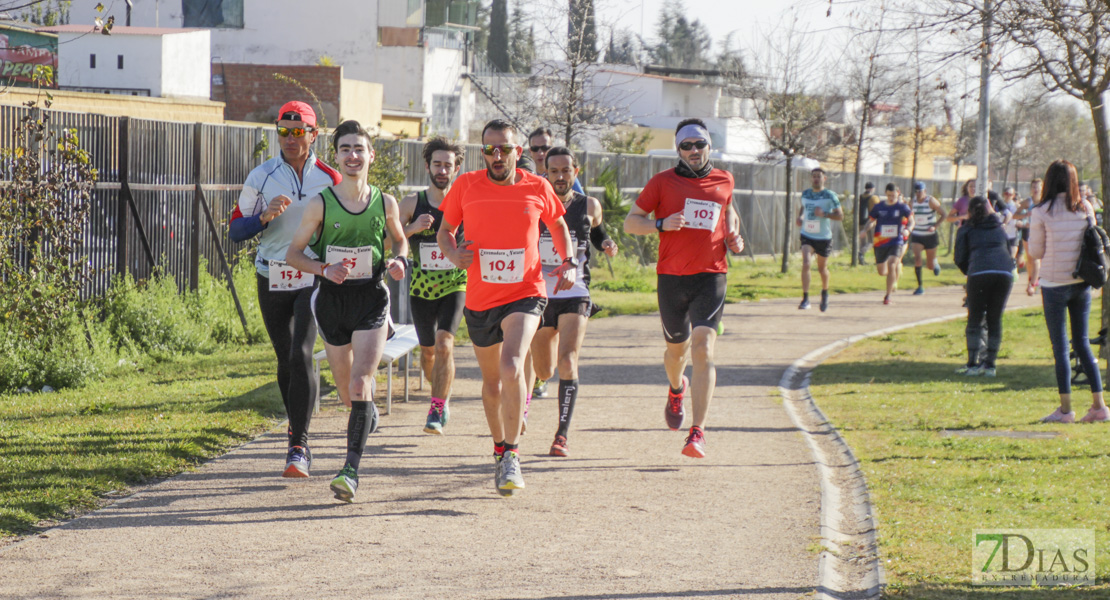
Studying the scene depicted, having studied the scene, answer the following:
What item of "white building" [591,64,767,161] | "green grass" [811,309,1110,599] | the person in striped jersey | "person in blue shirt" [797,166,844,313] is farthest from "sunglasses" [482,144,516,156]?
"white building" [591,64,767,161]

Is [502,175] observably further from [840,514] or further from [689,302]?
[840,514]

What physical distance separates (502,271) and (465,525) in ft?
4.79

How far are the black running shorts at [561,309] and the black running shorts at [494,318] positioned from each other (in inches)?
47.3

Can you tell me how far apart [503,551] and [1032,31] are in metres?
7.07

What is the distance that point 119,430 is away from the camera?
332 inches

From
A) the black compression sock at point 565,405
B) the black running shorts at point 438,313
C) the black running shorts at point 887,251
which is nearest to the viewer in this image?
the black compression sock at point 565,405

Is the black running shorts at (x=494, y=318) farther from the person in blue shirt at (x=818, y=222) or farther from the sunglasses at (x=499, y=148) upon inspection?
the person in blue shirt at (x=818, y=222)

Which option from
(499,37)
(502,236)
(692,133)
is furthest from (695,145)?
(499,37)

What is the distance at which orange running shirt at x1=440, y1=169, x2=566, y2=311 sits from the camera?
275 inches

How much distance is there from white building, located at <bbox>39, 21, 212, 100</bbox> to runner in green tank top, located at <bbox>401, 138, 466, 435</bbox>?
25.2 metres

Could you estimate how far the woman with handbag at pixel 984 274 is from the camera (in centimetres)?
1262

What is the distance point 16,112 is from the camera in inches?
433

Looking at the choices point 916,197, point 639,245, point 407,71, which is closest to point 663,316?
point 916,197

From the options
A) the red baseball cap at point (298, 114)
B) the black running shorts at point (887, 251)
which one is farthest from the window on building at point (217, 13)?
the red baseball cap at point (298, 114)
